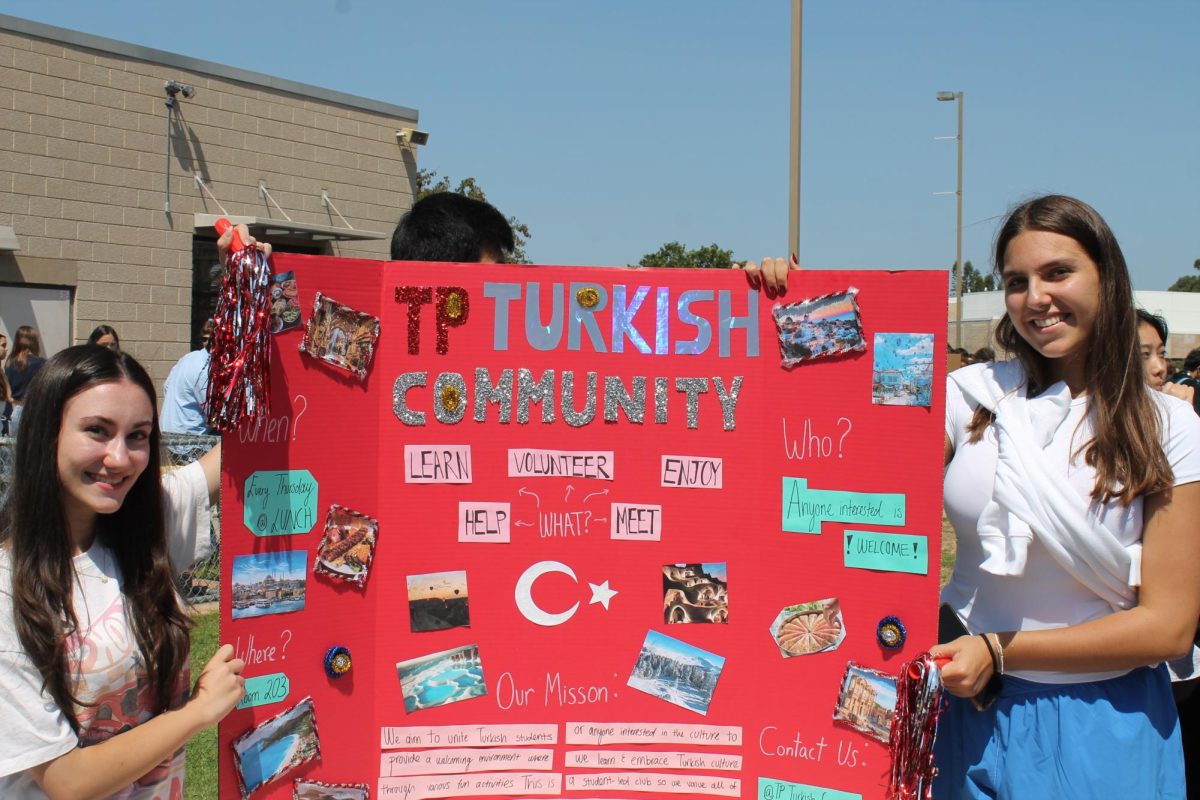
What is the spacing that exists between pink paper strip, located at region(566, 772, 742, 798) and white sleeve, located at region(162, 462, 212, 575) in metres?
1.10

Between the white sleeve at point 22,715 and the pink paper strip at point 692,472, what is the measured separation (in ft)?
4.71

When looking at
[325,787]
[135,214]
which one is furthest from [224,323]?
[135,214]

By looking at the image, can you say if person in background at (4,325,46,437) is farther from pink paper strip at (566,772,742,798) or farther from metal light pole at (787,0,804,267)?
pink paper strip at (566,772,742,798)

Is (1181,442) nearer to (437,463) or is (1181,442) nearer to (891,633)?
(891,633)

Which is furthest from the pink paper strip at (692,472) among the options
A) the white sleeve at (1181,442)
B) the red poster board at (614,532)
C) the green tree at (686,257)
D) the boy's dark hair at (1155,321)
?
the green tree at (686,257)

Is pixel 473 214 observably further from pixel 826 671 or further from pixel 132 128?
pixel 132 128

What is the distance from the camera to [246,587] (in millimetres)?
2406

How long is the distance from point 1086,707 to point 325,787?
174 centimetres

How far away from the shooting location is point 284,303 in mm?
2426

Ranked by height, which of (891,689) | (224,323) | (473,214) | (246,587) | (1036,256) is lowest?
(891,689)

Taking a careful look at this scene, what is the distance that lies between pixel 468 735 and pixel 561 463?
737mm

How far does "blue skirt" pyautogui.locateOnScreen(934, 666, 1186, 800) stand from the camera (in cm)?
198

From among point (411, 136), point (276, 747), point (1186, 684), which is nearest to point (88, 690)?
point (276, 747)

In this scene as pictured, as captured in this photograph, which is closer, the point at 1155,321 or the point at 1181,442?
the point at 1181,442
